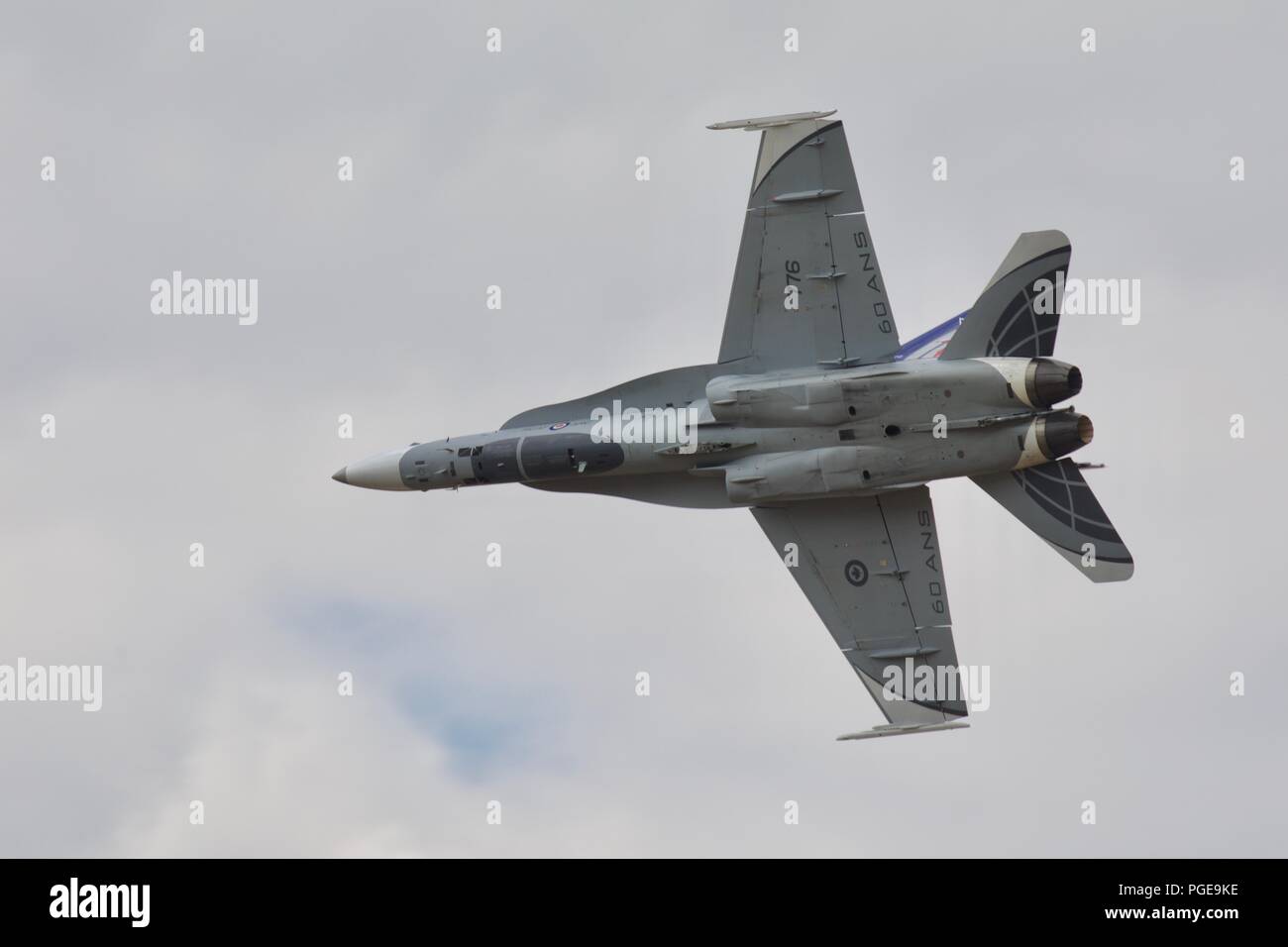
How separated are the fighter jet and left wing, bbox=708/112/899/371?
0.03 meters

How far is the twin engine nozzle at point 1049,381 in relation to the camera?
1479 inches

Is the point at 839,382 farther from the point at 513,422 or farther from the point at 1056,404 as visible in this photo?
→ the point at 513,422

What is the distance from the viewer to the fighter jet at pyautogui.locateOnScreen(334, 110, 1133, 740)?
1501 inches

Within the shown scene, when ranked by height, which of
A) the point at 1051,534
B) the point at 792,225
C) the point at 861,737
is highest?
the point at 792,225

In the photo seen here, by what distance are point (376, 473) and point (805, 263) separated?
8.69 m

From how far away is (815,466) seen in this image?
38750mm

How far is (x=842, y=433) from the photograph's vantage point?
38594mm

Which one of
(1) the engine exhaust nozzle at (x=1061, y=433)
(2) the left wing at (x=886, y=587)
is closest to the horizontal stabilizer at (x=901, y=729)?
(2) the left wing at (x=886, y=587)

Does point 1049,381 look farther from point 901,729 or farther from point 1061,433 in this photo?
point 901,729

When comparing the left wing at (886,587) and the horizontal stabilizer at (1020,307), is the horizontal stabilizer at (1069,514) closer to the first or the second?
the left wing at (886,587)

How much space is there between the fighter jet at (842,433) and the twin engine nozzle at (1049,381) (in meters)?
0.03

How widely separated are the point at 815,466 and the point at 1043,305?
4713 mm

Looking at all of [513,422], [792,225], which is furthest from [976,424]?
[513,422]

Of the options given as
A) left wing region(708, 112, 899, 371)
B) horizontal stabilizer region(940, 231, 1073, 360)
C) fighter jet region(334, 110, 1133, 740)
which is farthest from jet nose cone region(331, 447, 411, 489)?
horizontal stabilizer region(940, 231, 1073, 360)
